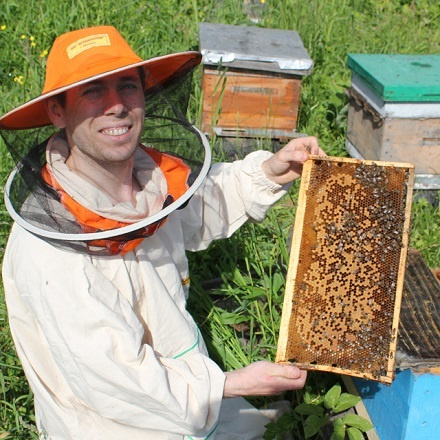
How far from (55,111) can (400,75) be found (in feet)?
9.34

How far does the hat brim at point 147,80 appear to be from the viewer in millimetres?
2006

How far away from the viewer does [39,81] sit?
4.79 m

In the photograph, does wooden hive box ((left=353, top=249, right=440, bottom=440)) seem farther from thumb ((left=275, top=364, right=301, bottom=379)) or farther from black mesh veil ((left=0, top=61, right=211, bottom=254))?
black mesh veil ((left=0, top=61, right=211, bottom=254))

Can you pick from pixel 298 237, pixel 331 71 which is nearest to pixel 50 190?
pixel 298 237

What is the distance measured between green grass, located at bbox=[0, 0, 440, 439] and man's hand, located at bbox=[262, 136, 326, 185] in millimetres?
805

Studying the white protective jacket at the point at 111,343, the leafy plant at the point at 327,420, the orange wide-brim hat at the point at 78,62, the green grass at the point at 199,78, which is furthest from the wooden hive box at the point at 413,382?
the orange wide-brim hat at the point at 78,62

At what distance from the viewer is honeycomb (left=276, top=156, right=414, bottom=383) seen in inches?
89.5

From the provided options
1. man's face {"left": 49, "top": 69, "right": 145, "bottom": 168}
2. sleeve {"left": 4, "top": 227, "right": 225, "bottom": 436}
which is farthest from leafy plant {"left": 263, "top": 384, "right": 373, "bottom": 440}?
man's face {"left": 49, "top": 69, "right": 145, "bottom": 168}

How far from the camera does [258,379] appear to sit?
7.00ft

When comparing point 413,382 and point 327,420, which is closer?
point 413,382

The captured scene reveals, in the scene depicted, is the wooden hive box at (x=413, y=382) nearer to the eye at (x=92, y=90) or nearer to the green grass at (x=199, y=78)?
the green grass at (x=199, y=78)

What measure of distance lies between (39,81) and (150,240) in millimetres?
2960

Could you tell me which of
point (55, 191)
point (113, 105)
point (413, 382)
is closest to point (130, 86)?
point (113, 105)

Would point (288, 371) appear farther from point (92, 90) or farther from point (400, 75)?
point (400, 75)
